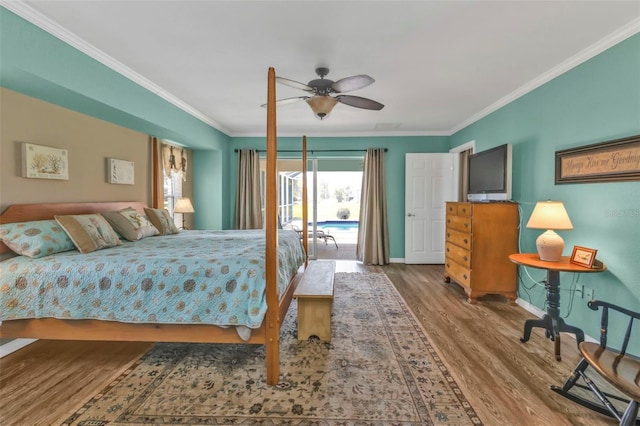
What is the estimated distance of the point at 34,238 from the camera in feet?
7.54

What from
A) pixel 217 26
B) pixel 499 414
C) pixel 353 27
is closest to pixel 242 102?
pixel 217 26

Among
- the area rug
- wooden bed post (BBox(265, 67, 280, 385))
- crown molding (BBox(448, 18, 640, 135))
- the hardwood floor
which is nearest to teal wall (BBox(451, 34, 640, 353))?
crown molding (BBox(448, 18, 640, 135))

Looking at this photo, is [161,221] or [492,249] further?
[161,221]

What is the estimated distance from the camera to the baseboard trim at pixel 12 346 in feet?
7.52

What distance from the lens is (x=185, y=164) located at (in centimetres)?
504

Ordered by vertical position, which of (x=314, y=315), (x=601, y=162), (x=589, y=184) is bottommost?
(x=314, y=315)

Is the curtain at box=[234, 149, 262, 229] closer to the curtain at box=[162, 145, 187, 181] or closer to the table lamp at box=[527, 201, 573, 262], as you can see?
the curtain at box=[162, 145, 187, 181]

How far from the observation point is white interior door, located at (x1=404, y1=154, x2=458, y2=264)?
5.32 m

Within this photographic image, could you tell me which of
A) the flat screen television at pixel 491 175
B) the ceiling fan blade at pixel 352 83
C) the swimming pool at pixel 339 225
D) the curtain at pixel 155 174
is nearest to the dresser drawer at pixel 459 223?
the flat screen television at pixel 491 175

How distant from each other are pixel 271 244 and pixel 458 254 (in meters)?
2.86

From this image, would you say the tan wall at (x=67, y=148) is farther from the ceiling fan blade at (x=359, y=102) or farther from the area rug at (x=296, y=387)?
the ceiling fan blade at (x=359, y=102)

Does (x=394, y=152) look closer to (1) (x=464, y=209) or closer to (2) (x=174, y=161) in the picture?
(1) (x=464, y=209)

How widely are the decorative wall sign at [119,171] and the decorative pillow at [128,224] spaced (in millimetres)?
465

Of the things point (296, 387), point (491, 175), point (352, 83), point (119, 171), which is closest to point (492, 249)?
point (491, 175)
